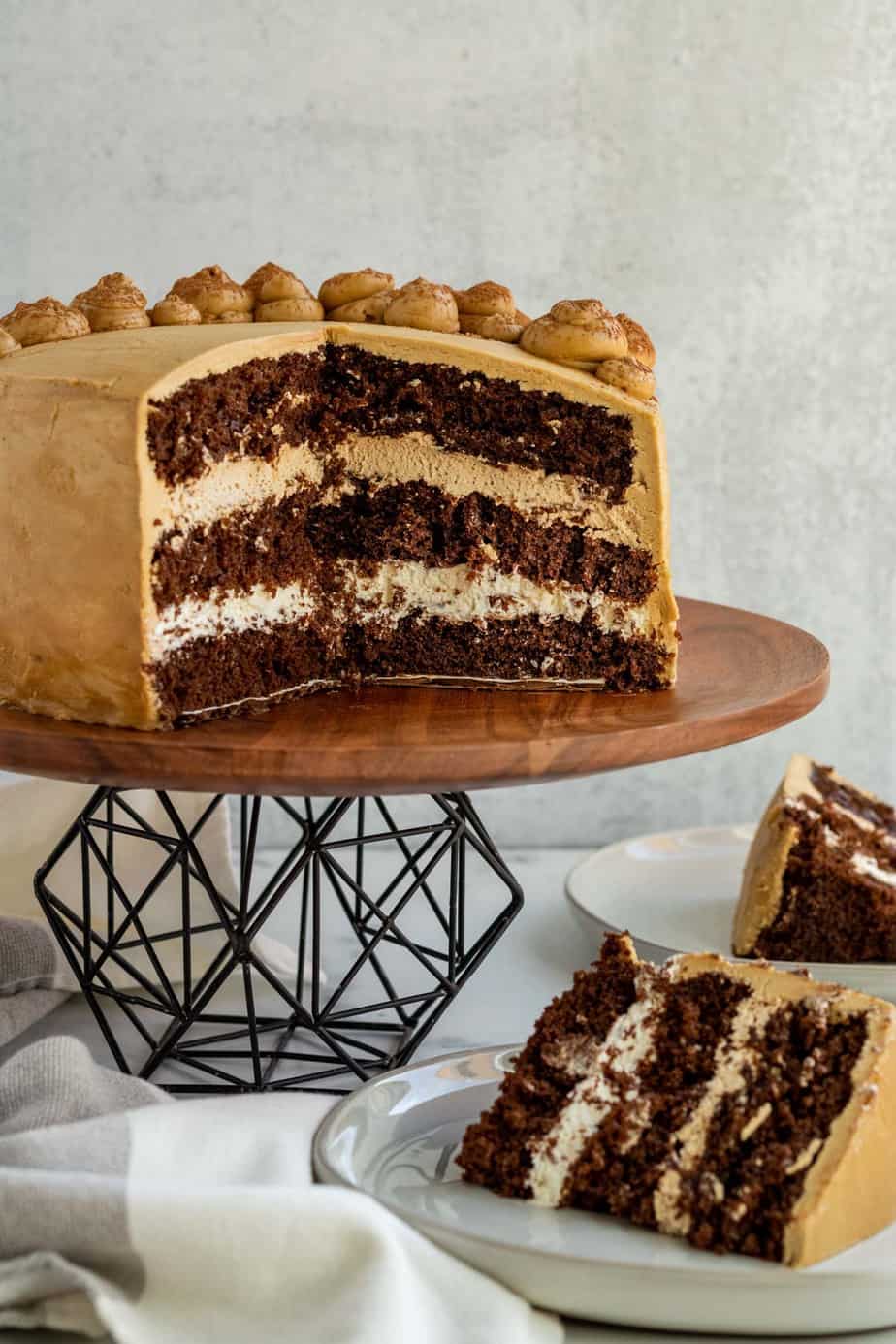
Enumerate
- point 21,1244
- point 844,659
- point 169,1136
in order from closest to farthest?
point 21,1244, point 169,1136, point 844,659

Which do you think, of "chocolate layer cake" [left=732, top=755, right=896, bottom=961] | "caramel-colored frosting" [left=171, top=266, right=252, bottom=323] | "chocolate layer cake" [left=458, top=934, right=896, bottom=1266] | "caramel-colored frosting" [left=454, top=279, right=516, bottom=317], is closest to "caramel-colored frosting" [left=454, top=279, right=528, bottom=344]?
"caramel-colored frosting" [left=454, top=279, right=516, bottom=317]

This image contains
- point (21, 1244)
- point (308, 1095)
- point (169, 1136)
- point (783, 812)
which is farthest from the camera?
point (783, 812)

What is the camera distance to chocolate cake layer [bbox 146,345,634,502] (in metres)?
2.55

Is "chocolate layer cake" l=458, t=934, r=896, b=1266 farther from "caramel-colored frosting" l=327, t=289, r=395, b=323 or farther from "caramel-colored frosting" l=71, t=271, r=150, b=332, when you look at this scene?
"caramel-colored frosting" l=71, t=271, r=150, b=332

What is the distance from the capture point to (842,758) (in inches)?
173

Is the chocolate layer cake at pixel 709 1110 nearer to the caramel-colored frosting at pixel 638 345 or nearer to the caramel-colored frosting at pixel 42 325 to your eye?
the caramel-colored frosting at pixel 638 345

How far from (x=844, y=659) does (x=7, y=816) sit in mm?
2184

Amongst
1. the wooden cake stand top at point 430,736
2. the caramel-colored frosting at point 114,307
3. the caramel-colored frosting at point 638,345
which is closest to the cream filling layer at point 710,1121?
the wooden cake stand top at point 430,736

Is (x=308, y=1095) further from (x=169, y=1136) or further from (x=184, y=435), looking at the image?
(x=184, y=435)

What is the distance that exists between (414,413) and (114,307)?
0.53m

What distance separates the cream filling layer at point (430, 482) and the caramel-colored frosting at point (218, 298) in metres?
0.31

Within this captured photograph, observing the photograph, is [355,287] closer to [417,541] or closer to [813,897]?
[417,541]

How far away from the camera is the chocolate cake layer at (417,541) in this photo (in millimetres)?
2643

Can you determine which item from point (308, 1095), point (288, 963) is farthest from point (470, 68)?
point (308, 1095)
